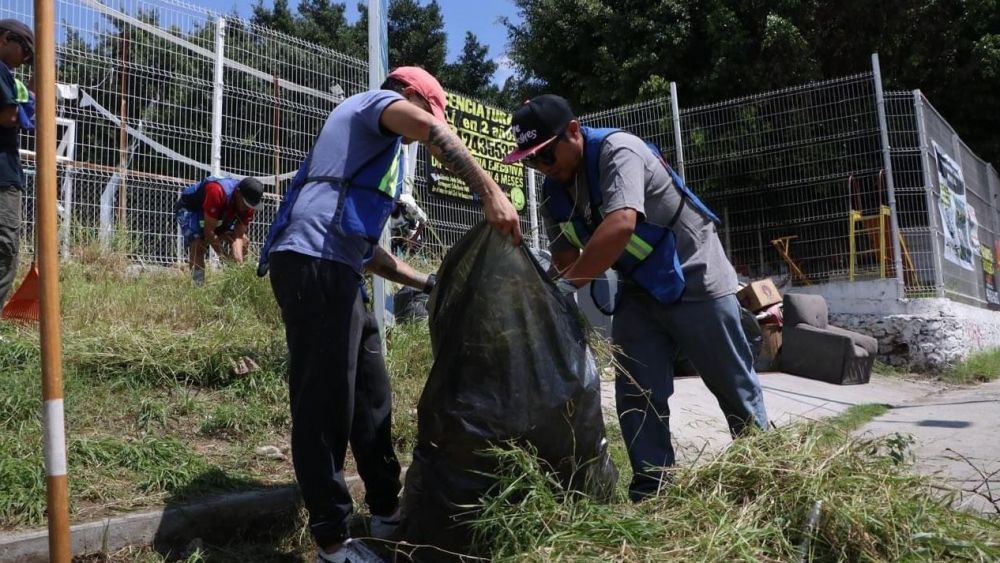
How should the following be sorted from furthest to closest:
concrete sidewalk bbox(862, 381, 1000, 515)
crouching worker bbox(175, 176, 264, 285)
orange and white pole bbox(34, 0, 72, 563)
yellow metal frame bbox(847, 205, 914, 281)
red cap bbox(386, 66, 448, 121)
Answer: yellow metal frame bbox(847, 205, 914, 281)
crouching worker bbox(175, 176, 264, 285)
concrete sidewalk bbox(862, 381, 1000, 515)
red cap bbox(386, 66, 448, 121)
orange and white pole bbox(34, 0, 72, 563)

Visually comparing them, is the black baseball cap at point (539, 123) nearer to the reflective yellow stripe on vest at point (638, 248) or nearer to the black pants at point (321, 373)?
the reflective yellow stripe on vest at point (638, 248)

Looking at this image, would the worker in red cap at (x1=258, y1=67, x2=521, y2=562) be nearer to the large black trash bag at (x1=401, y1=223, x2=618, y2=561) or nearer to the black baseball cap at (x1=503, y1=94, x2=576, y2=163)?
the large black trash bag at (x1=401, y1=223, x2=618, y2=561)

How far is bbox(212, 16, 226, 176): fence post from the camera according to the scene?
728cm

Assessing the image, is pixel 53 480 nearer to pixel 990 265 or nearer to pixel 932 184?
pixel 932 184

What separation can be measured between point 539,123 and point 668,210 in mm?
589

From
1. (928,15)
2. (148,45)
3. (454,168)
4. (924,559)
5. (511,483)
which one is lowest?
(924,559)

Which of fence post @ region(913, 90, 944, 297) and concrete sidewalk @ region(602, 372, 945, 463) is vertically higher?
fence post @ region(913, 90, 944, 297)

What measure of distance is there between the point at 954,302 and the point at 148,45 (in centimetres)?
913

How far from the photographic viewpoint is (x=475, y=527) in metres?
2.41

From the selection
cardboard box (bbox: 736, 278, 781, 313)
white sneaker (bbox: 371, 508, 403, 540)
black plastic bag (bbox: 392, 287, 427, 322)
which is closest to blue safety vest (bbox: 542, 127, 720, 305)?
white sneaker (bbox: 371, 508, 403, 540)

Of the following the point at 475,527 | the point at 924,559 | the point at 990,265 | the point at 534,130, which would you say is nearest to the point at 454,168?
the point at 534,130

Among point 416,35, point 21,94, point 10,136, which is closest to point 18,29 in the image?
point 21,94

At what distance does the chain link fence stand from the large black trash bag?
2032 millimetres

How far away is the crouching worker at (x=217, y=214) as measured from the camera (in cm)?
653
